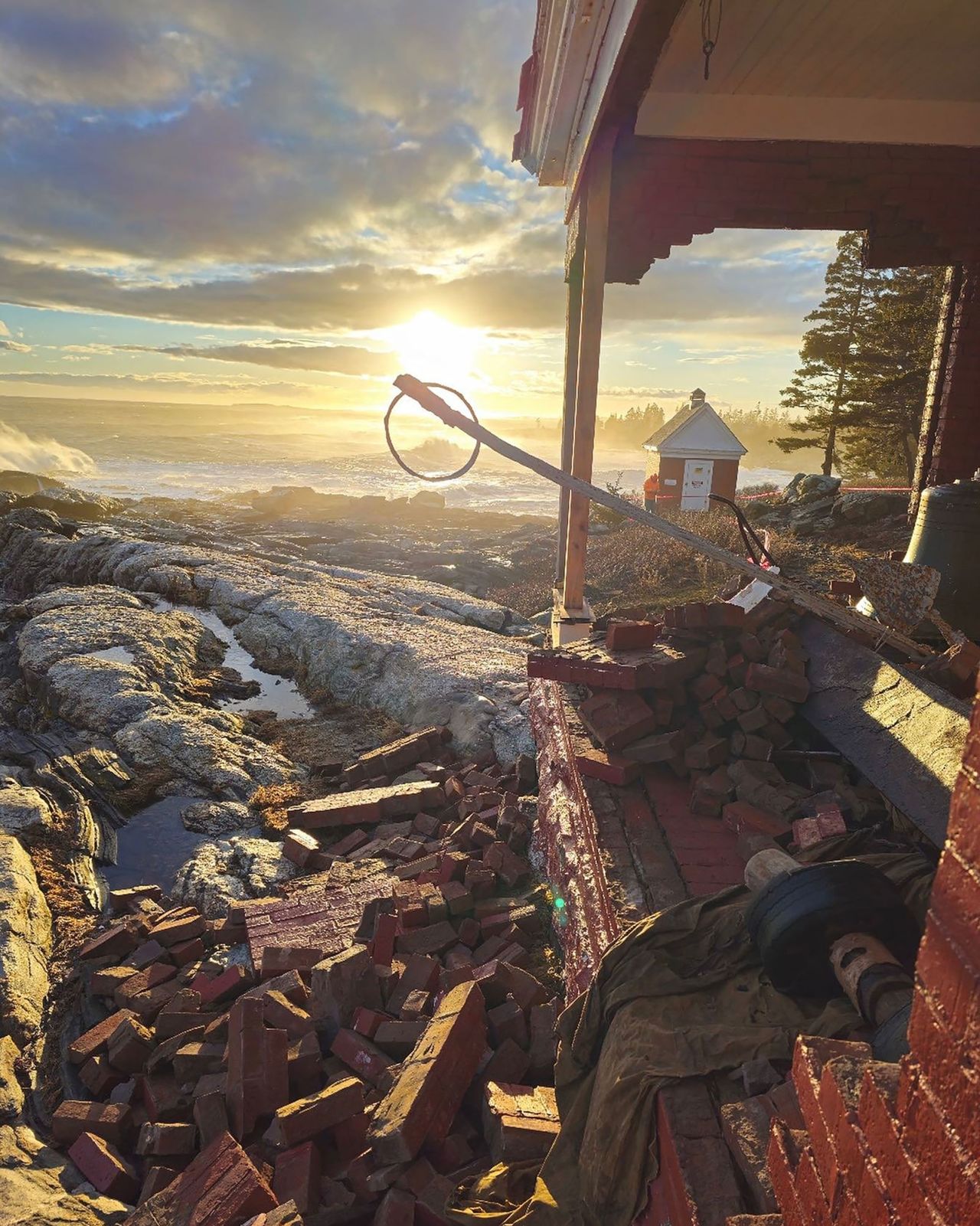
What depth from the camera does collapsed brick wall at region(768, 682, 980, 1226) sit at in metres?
0.83

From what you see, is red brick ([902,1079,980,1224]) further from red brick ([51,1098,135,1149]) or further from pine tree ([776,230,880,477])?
pine tree ([776,230,880,477])

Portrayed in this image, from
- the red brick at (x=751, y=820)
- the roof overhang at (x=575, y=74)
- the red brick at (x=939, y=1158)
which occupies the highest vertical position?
the roof overhang at (x=575, y=74)

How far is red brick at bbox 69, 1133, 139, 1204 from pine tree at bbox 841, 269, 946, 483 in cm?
2415

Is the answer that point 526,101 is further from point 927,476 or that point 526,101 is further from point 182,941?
point 182,941

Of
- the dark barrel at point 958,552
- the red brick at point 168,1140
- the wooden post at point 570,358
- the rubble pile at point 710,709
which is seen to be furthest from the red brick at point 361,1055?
the dark barrel at point 958,552

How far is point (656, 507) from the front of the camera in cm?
2259

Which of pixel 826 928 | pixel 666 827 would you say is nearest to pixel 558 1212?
pixel 826 928

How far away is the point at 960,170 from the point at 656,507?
17.1 meters

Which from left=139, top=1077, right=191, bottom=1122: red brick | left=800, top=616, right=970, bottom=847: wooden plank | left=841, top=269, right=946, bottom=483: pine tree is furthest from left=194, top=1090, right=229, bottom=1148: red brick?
left=841, top=269, right=946, bottom=483: pine tree

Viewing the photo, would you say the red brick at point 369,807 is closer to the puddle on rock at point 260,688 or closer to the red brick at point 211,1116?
the puddle on rock at point 260,688

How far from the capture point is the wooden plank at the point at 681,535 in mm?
3984

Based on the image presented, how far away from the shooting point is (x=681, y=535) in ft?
13.9

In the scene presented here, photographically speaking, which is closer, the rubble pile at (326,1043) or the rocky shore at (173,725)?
the rubble pile at (326,1043)

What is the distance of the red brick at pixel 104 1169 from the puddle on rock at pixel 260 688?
445cm
